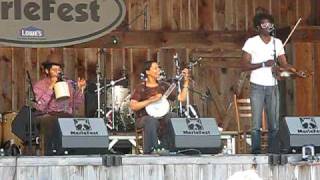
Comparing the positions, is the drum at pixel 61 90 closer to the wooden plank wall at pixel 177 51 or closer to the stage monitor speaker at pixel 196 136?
the wooden plank wall at pixel 177 51

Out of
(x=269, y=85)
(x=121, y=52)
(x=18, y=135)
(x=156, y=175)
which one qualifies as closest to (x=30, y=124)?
(x=18, y=135)

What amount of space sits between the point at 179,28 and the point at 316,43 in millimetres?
1729

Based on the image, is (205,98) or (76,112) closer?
(76,112)

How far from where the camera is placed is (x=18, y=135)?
9172 millimetres

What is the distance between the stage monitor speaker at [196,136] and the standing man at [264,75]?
1.65 feet

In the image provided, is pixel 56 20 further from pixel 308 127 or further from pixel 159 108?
pixel 308 127

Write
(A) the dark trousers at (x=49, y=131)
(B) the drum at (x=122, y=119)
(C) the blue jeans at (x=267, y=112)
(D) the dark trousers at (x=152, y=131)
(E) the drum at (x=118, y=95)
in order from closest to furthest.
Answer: (A) the dark trousers at (x=49, y=131)
(C) the blue jeans at (x=267, y=112)
(D) the dark trousers at (x=152, y=131)
(B) the drum at (x=122, y=119)
(E) the drum at (x=118, y=95)

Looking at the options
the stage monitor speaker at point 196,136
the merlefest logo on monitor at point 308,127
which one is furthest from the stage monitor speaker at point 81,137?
the merlefest logo on monitor at point 308,127

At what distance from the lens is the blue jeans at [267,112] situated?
8.47 meters

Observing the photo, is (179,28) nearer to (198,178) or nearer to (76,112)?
(76,112)

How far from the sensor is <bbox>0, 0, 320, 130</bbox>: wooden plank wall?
36.5 ft

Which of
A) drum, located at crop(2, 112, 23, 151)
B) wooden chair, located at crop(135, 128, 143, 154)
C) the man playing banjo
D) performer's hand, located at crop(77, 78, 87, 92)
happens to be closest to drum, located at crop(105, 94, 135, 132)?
performer's hand, located at crop(77, 78, 87, 92)

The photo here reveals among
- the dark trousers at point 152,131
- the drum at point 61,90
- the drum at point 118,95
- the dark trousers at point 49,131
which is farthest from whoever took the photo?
the drum at point 118,95

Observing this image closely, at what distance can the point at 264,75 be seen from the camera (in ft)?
28.0
